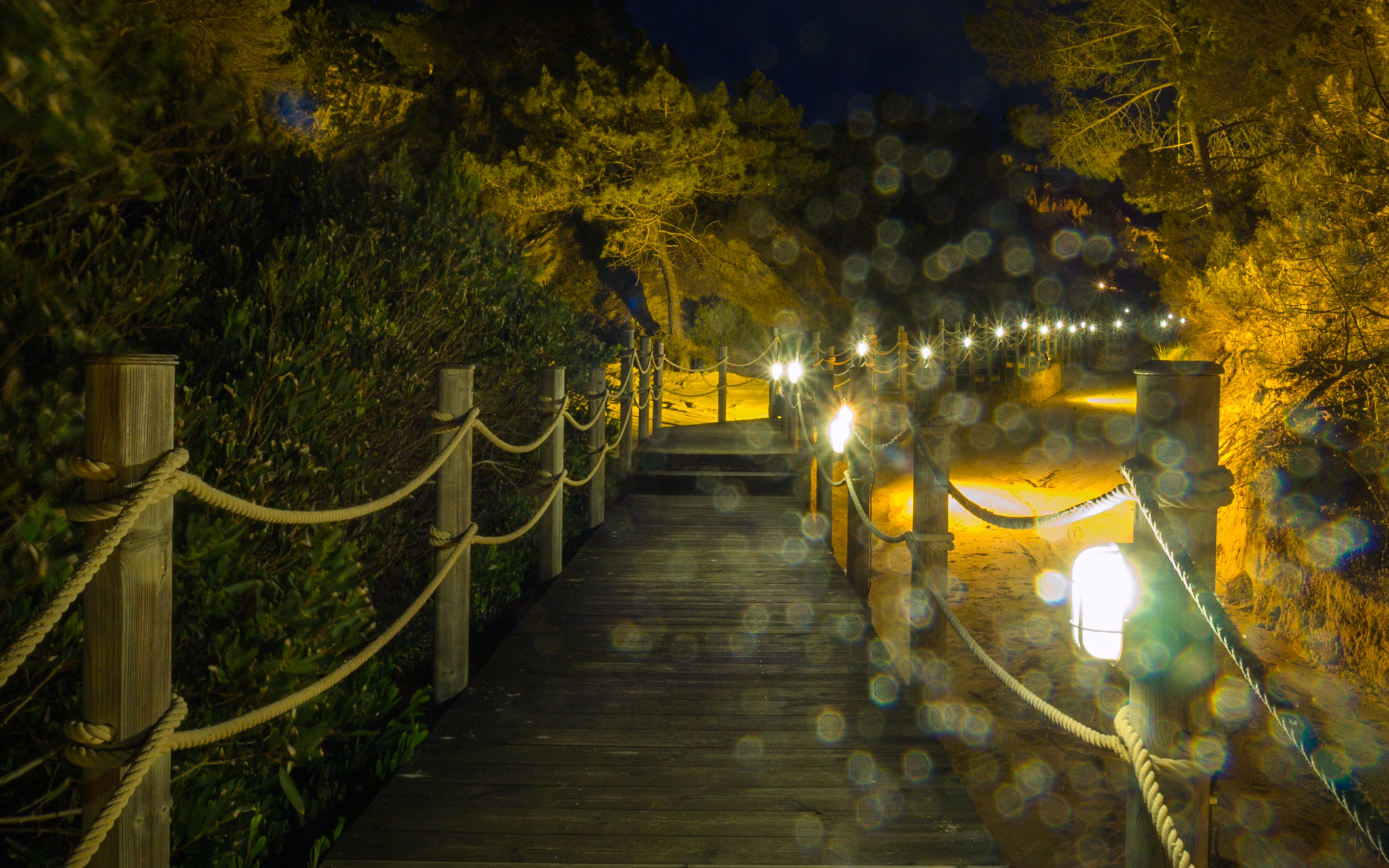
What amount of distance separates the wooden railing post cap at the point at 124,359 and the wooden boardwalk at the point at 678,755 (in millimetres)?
1463

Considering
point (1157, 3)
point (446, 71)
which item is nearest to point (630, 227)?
point (446, 71)

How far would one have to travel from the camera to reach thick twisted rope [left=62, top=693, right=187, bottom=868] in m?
1.62

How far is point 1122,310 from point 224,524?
174 ft

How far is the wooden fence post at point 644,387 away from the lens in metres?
9.66

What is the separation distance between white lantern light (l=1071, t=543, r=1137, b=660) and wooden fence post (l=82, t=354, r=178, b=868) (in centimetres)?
269

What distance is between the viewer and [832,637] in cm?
455

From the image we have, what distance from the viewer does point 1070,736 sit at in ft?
20.0

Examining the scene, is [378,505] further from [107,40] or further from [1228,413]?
[1228,413]

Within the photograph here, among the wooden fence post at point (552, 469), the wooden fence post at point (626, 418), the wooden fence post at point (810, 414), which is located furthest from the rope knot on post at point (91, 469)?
the wooden fence post at point (626, 418)

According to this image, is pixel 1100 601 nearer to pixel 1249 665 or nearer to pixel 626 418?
pixel 1249 665

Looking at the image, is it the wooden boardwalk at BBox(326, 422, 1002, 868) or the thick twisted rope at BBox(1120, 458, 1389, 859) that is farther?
the wooden boardwalk at BBox(326, 422, 1002, 868)

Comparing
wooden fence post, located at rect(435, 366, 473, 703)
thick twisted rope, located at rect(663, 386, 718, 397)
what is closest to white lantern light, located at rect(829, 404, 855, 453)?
wooden fence post, located at rect(435, 366, 473, 703)

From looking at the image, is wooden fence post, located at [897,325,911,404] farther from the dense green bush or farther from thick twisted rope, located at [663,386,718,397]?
the dense green bush

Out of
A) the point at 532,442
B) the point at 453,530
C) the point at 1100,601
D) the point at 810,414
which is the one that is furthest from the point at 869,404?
the point at 453,530
